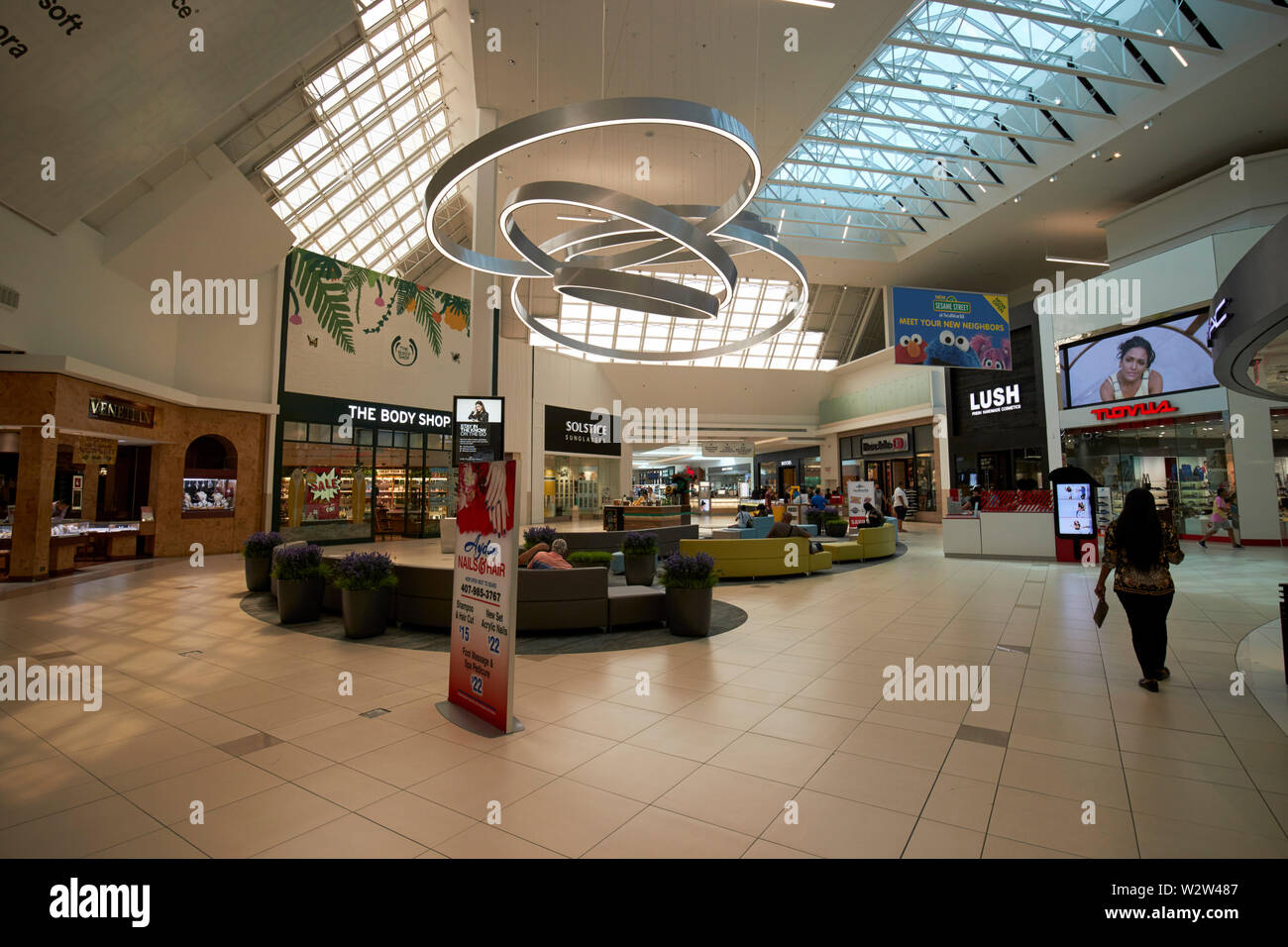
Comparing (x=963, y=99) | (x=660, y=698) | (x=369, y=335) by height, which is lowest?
(x=660, y=698)

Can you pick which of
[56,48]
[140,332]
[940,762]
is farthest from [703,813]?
Result: [140,332]

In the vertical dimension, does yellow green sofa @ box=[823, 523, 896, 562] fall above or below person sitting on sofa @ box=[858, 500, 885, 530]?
below

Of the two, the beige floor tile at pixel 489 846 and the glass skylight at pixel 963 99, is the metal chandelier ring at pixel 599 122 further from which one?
the glass skylight at pixel 963 99

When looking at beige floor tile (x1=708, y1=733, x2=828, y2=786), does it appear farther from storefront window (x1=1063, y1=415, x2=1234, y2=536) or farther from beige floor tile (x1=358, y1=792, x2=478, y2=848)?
storefront window (x1=1063, y1=415, x2=1234, y2=536)

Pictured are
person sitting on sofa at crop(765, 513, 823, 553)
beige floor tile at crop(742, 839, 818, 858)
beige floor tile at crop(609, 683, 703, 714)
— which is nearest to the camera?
beige floor tile at crop(742, 839, 818, 858)

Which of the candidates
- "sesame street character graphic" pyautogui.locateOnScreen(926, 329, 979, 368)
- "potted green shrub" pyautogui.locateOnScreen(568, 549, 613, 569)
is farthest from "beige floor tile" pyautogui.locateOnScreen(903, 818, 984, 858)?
"sesame street character graphic" pyautogui.locateOnScreen(926, 329, 979, 368)

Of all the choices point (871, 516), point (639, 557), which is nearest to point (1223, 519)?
point (871, 516)

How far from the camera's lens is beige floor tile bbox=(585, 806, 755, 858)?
2461 millimetres

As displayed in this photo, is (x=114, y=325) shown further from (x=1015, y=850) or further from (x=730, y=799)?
(x=1015, y=850)

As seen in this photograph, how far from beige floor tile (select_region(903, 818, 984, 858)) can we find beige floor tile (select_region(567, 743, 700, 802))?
1.14 meters

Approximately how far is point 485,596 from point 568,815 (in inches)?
63.8

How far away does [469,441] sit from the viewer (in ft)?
48.6

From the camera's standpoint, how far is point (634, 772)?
10.7 feet

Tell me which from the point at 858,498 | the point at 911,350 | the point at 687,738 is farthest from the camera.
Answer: the point at 858,498
